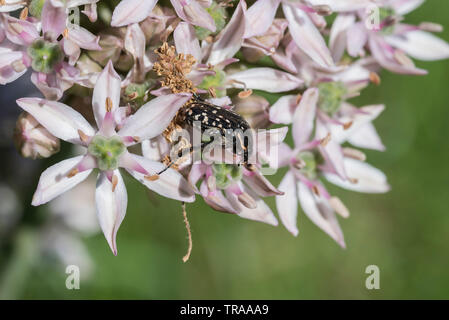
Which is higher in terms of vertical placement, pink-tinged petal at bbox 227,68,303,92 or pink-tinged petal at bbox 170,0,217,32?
pink-tinged petal at bbox 170,0,217,32

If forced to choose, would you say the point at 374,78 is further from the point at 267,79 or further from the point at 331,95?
the point at 267,79

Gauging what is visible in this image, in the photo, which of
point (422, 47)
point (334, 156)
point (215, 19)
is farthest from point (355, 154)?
point (215, 19)

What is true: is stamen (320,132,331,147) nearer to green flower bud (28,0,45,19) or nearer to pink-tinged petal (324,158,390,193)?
pink-tinged petal (324,158,390,193)

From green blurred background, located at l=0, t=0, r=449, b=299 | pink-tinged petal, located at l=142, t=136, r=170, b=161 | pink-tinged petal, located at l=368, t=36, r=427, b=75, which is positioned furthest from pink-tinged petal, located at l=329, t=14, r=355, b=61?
green blurred background, located at l=0, t=0, r=449, b=299

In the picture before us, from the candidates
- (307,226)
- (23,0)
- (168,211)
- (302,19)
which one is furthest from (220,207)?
(307,226)

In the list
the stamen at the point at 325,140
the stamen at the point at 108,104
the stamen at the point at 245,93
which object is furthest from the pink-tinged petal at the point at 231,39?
the stamen at the point at 325,140
